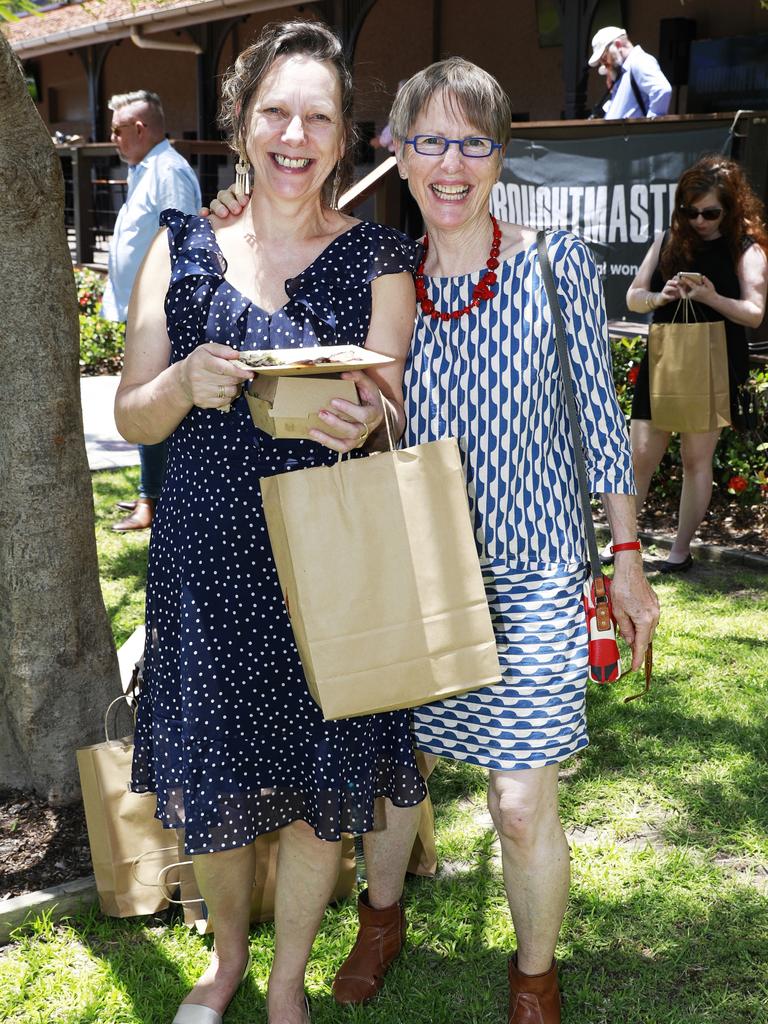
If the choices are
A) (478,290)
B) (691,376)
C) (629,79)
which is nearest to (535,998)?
(478,290)

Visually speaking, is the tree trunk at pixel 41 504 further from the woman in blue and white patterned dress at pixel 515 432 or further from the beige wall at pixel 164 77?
the beige wall at pixel 164 77

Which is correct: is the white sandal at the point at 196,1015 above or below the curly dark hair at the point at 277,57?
below

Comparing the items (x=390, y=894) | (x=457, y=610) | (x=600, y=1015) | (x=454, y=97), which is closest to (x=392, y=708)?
A: (x=457, y=610)

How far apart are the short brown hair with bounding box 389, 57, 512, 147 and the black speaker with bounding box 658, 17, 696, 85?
30.0 ft

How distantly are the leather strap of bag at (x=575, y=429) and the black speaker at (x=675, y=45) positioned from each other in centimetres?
924

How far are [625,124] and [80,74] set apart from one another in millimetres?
16808

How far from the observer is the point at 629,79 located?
8266mm

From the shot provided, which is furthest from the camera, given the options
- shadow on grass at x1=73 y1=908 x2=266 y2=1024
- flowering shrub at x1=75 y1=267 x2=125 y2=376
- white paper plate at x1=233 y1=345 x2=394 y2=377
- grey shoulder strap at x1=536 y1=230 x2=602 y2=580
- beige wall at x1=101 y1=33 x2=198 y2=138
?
beige wall at x1=101 y1=33 x2=198 y2=138

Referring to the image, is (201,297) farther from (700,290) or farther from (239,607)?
(700,290)

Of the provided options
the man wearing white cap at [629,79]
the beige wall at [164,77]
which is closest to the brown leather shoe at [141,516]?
the man wearing white cap at [629,79]

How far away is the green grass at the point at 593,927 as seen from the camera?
8.79 feet

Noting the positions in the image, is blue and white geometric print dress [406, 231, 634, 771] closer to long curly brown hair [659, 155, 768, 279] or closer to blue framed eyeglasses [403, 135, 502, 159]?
blue framed eyeglasses [403, 135, 502, 159]

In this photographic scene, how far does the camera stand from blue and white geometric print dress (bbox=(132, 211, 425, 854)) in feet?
7.65

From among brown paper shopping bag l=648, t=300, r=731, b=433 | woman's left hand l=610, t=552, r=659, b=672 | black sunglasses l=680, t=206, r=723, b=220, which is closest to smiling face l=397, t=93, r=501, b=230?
woman's left hand l=610, t=552, r=659, b=672
